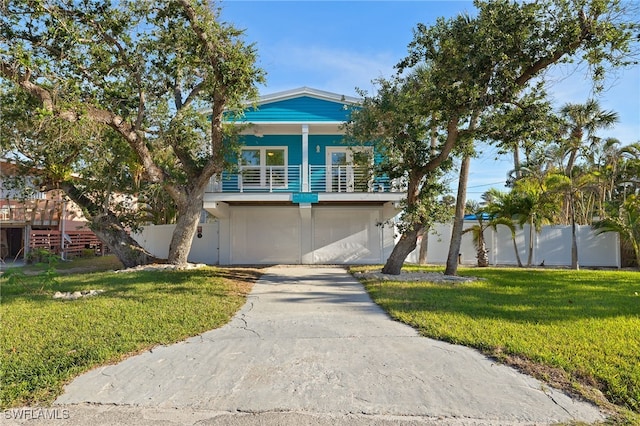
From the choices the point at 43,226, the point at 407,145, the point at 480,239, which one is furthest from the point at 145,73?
the point at 43,226

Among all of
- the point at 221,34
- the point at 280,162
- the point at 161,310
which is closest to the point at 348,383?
the point at 161,310

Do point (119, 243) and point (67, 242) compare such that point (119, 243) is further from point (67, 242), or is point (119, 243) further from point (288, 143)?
point (67, 242)

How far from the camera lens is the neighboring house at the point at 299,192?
1544cm

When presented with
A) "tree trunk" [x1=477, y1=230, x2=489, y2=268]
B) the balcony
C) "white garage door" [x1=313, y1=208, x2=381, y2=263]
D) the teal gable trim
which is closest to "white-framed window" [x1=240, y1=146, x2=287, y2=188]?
the balcony

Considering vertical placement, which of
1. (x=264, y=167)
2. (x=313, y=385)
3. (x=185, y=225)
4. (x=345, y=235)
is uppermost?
(x=264, y=167)

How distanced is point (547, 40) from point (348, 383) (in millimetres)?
8298

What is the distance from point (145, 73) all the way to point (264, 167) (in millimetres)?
6044

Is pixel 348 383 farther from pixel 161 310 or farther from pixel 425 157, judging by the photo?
pixel 425 157

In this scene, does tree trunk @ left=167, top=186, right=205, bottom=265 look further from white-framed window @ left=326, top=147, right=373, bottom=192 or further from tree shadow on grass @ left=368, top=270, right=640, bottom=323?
tree shadow on grass @ left=368, top=270, right=640, bottom=323

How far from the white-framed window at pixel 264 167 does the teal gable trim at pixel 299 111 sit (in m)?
1.39

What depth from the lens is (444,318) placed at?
20.9 ft

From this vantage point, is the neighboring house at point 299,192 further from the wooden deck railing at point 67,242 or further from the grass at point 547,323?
the wooden deck railing at point 67,242

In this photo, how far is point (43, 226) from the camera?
2222 centimetres

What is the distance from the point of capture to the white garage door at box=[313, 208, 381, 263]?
1678cm
